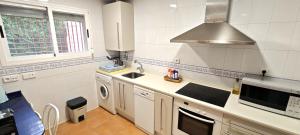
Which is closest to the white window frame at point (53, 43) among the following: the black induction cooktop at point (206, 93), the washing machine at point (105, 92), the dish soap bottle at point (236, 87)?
the washing machine at point (105, 92)

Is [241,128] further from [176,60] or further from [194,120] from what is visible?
[176,60]

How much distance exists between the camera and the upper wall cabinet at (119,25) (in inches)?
95.8

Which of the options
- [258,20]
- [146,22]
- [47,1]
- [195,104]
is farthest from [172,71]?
[47,1]

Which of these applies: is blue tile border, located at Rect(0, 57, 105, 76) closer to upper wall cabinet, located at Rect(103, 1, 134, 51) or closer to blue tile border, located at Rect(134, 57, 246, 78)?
upper wall cabinet, located at Rect(103, 1, 134, 51)

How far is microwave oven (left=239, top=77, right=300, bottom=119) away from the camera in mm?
1180

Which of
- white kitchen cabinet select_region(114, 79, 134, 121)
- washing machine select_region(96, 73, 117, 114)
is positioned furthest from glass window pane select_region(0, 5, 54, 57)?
white kitchen cabinet select_region(114, 79, 134, 121)

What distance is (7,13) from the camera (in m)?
1.74

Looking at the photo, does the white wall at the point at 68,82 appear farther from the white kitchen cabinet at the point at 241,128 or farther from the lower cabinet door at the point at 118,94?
the white kitchen cabinet at the point at 241,128

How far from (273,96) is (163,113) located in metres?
1.16

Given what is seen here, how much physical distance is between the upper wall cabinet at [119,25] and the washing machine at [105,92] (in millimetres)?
607

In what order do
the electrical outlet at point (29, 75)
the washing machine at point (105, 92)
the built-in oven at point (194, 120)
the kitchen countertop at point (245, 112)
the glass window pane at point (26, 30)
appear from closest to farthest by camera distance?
1. the kitchen countertop at point (245, 112)
2. the built-in oven at point (194, 120)
3. the glass window pane at point (26, 30)
4. the electrical outlet at point (29, 75)
5. the washing machine at point (105, 92)

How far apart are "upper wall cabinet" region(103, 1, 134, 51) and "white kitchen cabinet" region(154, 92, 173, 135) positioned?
4.09 feet

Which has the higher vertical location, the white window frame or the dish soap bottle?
the white window frame

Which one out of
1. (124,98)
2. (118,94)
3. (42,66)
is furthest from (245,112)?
(42,66)
